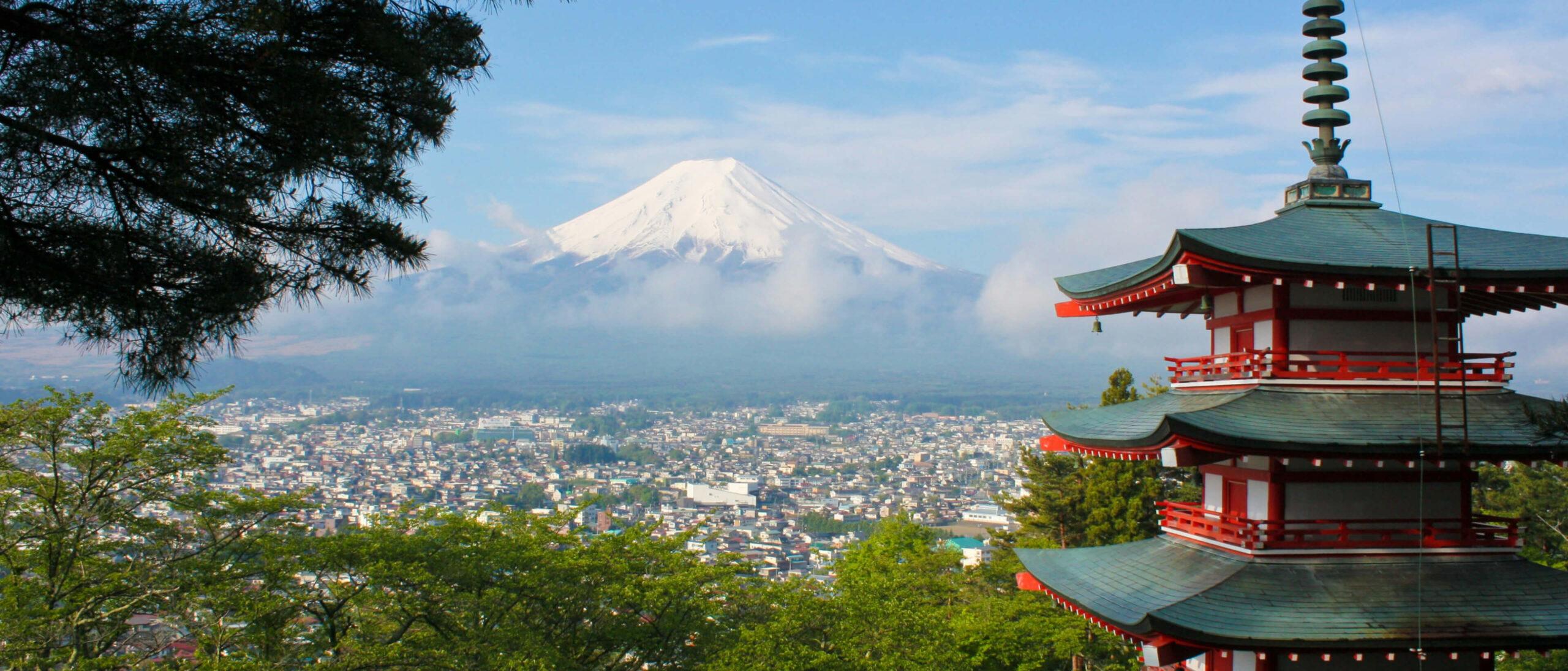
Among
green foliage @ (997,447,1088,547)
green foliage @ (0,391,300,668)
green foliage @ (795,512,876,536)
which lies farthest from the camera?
green foliage @ (795,512,876,536)

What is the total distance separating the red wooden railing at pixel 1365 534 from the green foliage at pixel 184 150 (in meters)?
6.68

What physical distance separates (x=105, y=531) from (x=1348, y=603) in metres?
13.0

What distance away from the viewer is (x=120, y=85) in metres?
4.36

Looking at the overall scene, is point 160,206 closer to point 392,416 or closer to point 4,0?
point 4,0

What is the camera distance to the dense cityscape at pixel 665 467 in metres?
40.4

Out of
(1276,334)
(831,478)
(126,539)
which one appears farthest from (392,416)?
(1276,334)

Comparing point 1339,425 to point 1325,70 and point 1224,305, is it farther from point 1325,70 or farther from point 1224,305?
point 1325,70

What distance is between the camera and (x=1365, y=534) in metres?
8.23

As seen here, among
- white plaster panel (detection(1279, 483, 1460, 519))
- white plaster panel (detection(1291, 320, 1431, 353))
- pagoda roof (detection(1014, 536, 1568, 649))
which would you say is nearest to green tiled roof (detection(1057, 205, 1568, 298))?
white plaster panel (detection(1291, 320, 1431, 353))

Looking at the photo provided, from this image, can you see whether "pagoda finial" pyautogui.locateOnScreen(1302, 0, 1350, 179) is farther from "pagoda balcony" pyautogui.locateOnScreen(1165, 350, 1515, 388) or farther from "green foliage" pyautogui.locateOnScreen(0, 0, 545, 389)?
"green foliage" pyautogui.locateOnScreen(0, 0, 545, 389)

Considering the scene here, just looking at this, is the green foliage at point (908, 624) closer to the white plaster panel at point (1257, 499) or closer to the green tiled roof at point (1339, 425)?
the white plaster panel at point (1257, 499)

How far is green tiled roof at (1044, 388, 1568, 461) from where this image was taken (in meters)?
7.65

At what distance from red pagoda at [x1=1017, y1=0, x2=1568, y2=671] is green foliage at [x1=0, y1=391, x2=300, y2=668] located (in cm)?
916

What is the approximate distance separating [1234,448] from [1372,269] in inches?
67.7
